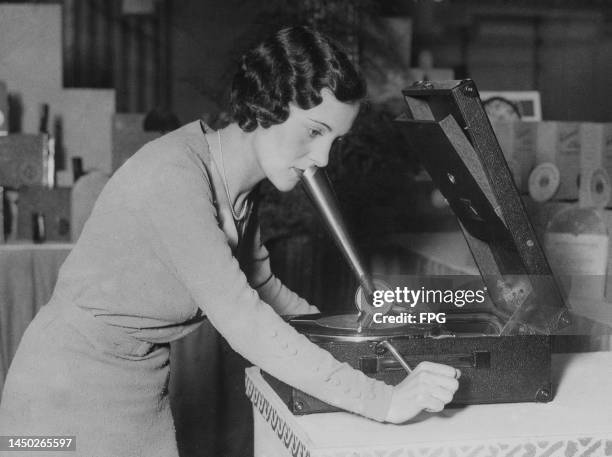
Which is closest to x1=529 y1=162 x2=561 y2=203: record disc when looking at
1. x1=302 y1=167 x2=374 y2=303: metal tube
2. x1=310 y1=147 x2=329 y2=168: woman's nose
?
x1=302 y1=167 x2=374 y2=303: metal tube

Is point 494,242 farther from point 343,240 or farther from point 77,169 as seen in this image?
point 77,169

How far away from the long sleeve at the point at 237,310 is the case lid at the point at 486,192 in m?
0.27

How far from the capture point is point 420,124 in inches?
45.3

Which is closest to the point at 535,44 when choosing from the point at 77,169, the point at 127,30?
the point at 127,30

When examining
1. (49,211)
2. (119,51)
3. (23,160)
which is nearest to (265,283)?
(49,211)

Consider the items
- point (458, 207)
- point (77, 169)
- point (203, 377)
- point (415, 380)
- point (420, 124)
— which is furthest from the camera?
point (77, 169)

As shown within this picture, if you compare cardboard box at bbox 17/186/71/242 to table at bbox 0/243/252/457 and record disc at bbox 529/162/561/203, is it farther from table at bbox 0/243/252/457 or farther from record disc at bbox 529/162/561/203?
record disc at bbox 529/162/561/203

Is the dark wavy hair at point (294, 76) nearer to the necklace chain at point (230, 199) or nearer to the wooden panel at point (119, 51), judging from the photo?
the necklace chain at point (230, 199)

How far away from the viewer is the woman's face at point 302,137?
3.46 feet

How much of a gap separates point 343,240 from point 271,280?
11.1 inches

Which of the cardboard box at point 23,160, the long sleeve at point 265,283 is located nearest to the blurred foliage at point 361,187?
the cardboard box at point 23,160

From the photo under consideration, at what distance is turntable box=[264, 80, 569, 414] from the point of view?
1063 millimetres

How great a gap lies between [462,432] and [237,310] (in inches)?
12.8

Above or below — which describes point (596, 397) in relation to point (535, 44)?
below
